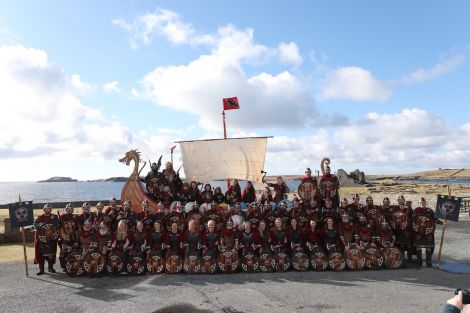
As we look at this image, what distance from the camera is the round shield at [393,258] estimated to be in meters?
11.9

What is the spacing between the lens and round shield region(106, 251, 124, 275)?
11.2 m

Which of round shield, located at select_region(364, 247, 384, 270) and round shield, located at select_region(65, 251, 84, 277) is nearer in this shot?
round shield, located at select_region(65, 251, 84, 277)

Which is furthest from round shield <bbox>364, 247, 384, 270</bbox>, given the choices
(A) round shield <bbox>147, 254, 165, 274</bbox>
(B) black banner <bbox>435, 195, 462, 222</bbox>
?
(A) round shield <bbox>147, 254, 165, 274</bbox>

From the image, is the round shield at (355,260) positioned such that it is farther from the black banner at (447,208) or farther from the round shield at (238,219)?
the round shield at (238,219)

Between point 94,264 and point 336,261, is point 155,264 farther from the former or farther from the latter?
point 336,261

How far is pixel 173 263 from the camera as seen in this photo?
11.4 metres

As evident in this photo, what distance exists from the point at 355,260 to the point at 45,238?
9.03m

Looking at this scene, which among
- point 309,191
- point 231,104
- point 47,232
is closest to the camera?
point 47,232

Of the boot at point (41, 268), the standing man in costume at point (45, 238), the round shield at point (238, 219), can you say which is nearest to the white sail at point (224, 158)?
the round shield at point (238, 219)

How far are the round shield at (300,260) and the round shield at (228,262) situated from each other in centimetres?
169


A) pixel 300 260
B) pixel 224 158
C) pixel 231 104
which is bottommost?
pixel 300 260

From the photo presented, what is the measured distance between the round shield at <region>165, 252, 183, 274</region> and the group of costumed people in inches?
1.1

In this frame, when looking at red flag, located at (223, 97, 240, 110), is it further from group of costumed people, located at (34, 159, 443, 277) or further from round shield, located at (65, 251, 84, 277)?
round shield, located at (65, 251, 84, 277)

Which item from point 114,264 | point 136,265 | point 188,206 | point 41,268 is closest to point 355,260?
point 188,206
